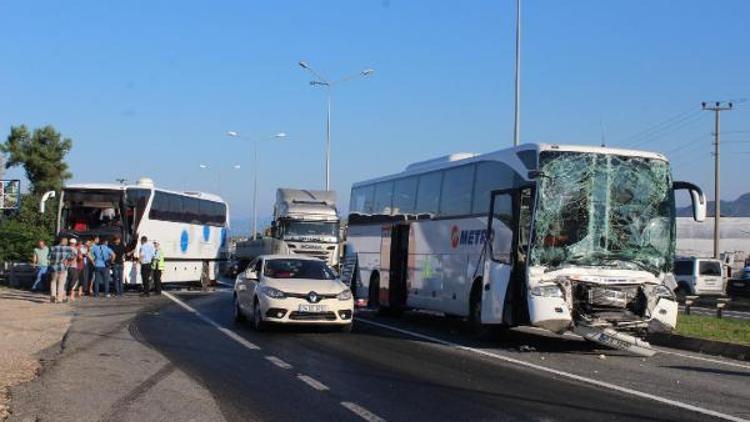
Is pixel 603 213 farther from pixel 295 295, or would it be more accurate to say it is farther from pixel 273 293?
pixel 273 293

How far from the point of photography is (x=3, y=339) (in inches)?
536

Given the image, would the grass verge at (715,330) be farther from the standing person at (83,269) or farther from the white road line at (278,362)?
the standing person at (83,269)

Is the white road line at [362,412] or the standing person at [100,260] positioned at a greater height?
the standing person at [100,260]

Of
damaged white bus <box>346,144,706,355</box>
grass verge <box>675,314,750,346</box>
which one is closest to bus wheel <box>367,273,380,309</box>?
damaged white bus <box>346,144,706,355</box>

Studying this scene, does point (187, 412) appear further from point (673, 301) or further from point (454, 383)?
point (673, 301)

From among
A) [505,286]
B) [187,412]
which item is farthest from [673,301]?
[187,412]

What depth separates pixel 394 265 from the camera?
68.3ft

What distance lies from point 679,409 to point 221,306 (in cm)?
1604

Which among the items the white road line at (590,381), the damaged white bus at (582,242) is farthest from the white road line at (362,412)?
the damaged white bus at (582,242)

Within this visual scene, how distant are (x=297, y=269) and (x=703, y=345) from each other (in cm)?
772

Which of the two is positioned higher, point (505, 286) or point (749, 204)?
point (749, 204)

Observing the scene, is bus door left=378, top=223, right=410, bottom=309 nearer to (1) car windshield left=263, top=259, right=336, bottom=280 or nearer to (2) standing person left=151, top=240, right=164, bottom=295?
(1) car windshield left=263, top=259, right=336, bottom=280

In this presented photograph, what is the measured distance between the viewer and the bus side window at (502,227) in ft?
46.7

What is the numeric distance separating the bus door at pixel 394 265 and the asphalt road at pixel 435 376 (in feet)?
11.7
